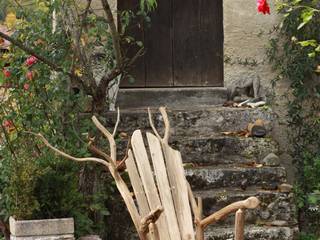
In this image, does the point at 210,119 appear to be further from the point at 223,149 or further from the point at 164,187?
the point at 164,187


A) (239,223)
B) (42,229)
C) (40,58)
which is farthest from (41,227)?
(239,223)

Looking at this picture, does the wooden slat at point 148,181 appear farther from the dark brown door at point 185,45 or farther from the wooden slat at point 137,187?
the dark brown door at point 185,45

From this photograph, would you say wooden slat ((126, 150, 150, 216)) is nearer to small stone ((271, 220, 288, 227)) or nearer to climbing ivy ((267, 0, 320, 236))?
small stone ((271, 220, 288, 227))

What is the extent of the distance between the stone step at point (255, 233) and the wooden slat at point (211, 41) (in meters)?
2.37

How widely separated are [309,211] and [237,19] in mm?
2144

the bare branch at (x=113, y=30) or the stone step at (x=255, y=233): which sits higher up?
the bare branch at (x=113, y=30)

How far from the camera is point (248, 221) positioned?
590 centimetres

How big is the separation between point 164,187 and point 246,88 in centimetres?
408

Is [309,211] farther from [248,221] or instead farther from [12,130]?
[12,130]

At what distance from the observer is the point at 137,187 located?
11.4 feet

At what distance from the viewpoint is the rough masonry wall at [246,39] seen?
7.43 m

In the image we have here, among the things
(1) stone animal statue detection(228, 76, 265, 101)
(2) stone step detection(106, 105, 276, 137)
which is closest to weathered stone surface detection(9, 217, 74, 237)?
(2) stone step detection(106, 105, 276, 137)

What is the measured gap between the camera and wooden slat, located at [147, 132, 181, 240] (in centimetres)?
332

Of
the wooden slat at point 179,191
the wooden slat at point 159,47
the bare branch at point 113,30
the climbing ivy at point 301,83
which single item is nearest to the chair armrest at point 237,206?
the wooden slat at point 179,191
